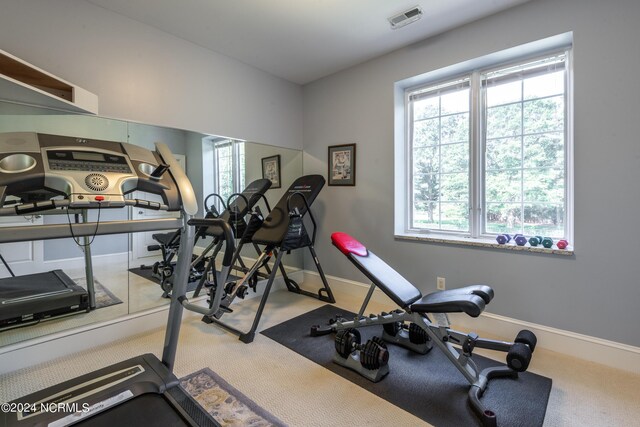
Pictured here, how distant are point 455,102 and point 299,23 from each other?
1697 millimetres

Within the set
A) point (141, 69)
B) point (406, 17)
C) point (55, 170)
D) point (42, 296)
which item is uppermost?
point (406, 17)

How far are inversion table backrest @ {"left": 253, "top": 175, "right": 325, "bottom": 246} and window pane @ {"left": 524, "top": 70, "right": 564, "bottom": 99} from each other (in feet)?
6.91

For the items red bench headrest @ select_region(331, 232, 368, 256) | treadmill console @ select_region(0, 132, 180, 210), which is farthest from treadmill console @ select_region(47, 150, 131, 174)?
red bench headrest @ select_region(331, 232, 368, 256)

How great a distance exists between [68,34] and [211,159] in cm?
144

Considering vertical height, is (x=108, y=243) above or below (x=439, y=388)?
above

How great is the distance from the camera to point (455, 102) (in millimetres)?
3115

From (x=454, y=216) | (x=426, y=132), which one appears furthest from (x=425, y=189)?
(x=426, y=132)

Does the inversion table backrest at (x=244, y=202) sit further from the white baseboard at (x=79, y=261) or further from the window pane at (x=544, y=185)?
the window pane at (x=544, y=185)

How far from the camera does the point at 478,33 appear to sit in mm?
2717

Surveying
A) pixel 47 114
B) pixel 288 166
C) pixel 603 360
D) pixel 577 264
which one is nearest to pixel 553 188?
pixel 577 264

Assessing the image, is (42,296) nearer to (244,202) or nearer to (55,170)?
(55,170)

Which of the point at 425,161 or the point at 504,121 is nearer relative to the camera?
the point at 504,121

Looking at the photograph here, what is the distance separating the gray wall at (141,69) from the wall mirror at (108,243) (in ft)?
0.51

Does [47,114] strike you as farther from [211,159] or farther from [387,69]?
[387,69]
